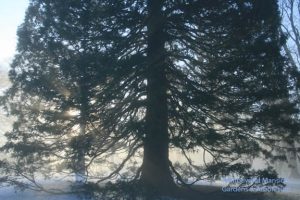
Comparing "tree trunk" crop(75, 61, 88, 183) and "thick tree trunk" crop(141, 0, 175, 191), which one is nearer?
"tree trunk" crop(75, 61, 88, 183)

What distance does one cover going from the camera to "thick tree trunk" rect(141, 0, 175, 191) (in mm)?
11539

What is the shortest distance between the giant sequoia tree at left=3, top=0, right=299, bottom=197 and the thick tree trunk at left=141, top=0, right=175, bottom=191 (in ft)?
0.10

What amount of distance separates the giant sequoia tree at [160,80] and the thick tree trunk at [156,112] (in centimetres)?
3

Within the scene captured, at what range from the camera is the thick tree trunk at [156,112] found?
11539 millimetres

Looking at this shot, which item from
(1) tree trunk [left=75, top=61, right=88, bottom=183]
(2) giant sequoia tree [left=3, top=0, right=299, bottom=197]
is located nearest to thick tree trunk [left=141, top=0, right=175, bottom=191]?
(2) giant sequoia tree [left=3, top=0, right=299, bottom=197]

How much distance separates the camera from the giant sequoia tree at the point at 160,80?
11.0 metres

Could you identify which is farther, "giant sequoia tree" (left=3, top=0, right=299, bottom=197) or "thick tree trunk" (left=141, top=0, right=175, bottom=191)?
"thick tree trunk" (left=141, top=0, right=175, bottom=191)

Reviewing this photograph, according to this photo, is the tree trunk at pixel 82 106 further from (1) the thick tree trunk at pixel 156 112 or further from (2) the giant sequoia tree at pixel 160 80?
(1) the thick tree trunk at pixel 156 112

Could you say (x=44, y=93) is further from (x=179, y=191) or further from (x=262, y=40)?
(x=262, y=40)

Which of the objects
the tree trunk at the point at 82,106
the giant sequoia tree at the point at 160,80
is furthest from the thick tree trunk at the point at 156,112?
the tree trunk at the point at 82,106

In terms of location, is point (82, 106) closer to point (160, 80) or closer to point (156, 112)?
point (156, 112)

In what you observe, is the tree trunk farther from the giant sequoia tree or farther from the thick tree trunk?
the thick tree trunk

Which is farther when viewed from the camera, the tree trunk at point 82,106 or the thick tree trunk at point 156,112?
the thick tree trunk at point 156,112

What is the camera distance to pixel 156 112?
11.5 meters
